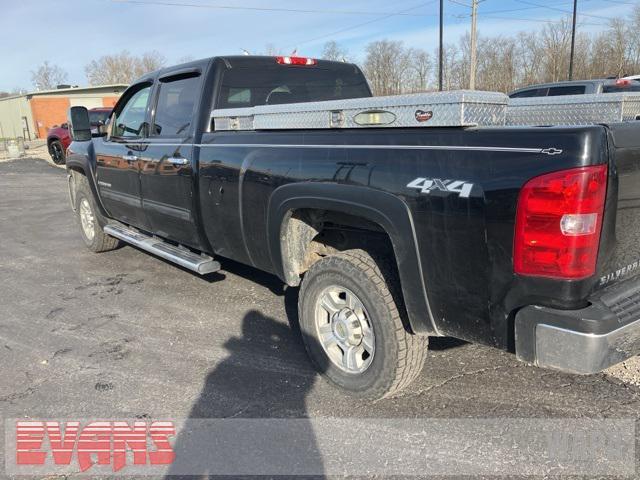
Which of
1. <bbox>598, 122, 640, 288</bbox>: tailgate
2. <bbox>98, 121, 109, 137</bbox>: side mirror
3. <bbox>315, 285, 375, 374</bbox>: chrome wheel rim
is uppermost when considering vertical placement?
<bbox>98, 121, 109, 137</bbox>: side mirror

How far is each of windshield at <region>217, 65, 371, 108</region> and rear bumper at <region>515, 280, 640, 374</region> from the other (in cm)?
296

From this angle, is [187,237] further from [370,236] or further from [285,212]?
[370,236]

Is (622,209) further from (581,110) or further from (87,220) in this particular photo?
(87,220)

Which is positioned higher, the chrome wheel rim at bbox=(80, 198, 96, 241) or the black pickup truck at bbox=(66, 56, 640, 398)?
the black pickup truck at bbox=(66, 56, 640, 398)

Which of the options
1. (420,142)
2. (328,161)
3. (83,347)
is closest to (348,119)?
(328,161)

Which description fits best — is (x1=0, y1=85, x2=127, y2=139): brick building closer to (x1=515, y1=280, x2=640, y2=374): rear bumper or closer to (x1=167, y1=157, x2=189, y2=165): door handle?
(x1=167, y1=157, x2=189, y2=165): door handle

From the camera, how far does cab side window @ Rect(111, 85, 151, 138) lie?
16.9 feet

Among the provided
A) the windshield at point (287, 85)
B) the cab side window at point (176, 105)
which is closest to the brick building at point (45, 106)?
the cab side window at point (176, 105)

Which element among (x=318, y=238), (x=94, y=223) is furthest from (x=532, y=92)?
(x=318, y=238)

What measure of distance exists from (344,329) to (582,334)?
1.41 metres

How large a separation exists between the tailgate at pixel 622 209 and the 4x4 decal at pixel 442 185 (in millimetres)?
561

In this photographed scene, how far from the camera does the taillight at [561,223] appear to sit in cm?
205

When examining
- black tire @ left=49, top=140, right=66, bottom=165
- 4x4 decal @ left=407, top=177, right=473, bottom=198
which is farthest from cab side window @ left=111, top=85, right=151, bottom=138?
black tire @ left=49, top=140, right=66, bottom=165

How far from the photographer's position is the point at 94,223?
670 centimetres
